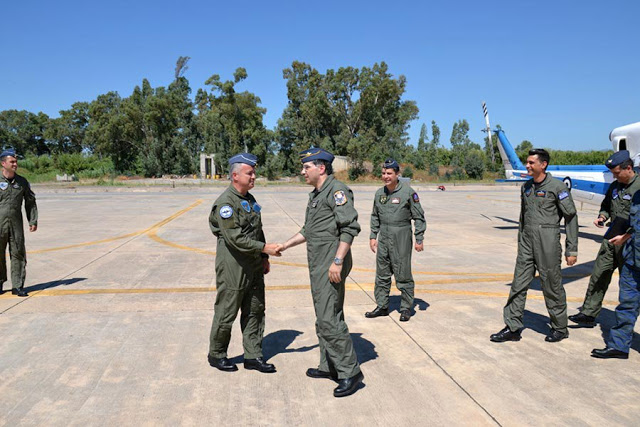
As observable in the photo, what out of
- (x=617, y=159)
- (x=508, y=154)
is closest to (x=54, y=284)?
(x=617, y=159)

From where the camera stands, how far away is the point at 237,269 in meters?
3.85

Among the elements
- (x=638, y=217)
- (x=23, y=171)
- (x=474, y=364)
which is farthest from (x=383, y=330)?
(x=23, y=171)

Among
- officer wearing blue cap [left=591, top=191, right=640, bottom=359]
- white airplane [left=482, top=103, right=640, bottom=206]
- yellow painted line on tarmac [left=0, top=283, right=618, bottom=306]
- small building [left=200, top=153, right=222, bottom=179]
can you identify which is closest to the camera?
officer wearing blue cap [left=591, top=191, right=640, bottom=359]

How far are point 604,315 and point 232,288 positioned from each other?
15.1ft

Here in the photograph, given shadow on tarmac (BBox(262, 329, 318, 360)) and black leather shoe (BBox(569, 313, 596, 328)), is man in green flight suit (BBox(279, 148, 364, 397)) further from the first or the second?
black leather shoe (BBox(569, 313, 596, 328))

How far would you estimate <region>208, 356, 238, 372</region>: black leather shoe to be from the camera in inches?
157

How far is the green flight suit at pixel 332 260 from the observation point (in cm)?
362

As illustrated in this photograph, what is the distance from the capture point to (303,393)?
143 inches

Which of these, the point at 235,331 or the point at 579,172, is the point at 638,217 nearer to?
the point at 235,331

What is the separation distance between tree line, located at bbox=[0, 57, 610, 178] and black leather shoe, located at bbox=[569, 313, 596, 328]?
46484mm

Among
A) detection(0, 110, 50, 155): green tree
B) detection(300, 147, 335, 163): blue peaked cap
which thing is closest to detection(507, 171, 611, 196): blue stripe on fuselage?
detection(300, 147, 335, 163): blue peaked cap

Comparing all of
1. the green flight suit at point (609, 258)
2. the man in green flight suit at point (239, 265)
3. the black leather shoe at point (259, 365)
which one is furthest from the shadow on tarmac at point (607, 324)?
the man in green flight suit at point (239, 265)

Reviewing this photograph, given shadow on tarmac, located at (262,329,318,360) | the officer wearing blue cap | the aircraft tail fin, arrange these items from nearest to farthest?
the officer wearing blue cap < shadow on tarmac, located at (262,329,318,360) < the aircraft tail fin

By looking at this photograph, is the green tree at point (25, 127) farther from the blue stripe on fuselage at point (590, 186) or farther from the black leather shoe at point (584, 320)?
the black leather shoe at point (584, 320)
